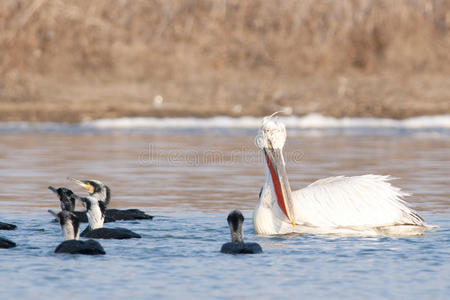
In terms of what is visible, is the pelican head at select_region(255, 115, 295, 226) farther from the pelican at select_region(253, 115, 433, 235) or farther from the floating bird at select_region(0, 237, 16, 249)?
the floating bird at select_region(0, 237, 16, 249)

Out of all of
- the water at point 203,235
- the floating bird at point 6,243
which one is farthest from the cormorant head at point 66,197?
the floating bird at point 6,243

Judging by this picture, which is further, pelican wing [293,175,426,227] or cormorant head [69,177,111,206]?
cormorant head [69,177,111,206]

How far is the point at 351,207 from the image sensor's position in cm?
1005

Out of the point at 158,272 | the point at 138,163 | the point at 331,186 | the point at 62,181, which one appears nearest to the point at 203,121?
the point at 138,163

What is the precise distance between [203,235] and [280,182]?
898mm

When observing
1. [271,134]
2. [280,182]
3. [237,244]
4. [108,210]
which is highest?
[271,134]

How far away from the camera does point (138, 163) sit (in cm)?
1753

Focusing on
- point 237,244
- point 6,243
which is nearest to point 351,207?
point 237,244

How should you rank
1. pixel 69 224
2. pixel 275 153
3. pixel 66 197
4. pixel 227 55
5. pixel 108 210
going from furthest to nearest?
pixel 227 55, pixel 108 210, pixel 66 197, pixel 275 153, pixel 69 224

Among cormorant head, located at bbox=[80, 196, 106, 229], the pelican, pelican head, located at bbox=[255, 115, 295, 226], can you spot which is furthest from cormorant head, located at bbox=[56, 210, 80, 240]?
pelican head, located at bbox=[255, 115, 295, 226]

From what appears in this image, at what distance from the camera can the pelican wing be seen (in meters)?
9.98

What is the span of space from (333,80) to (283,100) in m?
3.41

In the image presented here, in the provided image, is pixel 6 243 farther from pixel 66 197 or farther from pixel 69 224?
pixel 66 197

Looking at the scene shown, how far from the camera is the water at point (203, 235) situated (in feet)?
25.3
